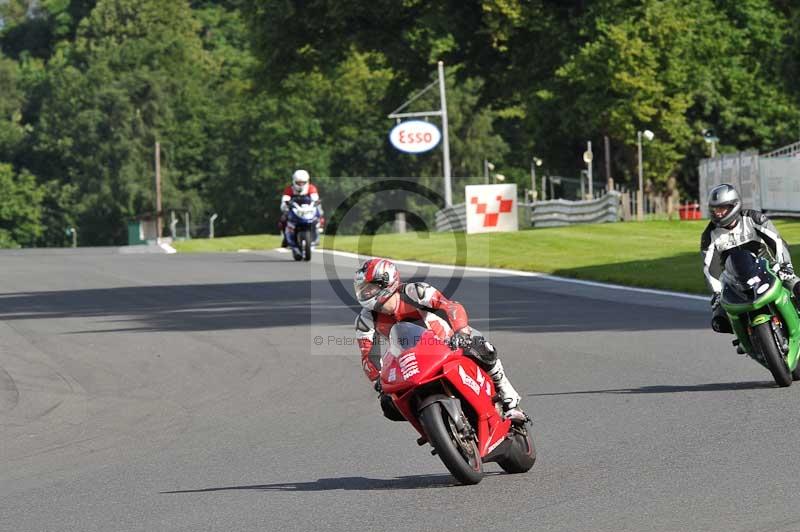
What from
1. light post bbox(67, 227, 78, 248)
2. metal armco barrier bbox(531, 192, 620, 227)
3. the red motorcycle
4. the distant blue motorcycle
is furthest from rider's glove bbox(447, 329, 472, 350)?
light post bbox(67, 227, 78, 248)

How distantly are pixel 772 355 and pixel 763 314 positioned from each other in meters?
0.36

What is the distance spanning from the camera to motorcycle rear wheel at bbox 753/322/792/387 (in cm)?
1192

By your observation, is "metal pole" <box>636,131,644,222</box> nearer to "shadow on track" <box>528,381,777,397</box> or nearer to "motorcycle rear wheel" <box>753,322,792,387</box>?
"shadow on track" <box>528,381,777,397</box>

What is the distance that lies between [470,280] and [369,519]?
18.2 meters

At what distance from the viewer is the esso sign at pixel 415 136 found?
6341 cm

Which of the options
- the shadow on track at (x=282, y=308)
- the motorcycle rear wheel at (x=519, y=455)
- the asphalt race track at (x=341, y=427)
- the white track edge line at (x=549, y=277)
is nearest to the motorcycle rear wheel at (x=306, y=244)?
the white track edge line at (x=549, y=277)

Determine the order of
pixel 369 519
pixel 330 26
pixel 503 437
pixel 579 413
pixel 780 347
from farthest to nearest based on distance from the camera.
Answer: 1. pixel 330 26
2. pixel 780 347
3. pixel 579 413
4. pixel 503 437
5. pixel 369 519

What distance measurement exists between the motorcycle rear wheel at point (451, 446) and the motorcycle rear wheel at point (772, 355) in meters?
4.07

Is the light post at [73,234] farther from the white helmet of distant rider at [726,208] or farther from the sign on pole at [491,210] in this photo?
the white helmet of distant rider at [726,208]

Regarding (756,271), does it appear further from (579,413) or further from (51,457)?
(51,457)

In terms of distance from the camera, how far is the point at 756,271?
12258 millimetres

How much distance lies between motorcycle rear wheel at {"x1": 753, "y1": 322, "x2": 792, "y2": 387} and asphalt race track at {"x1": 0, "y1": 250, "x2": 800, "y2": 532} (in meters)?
0.20

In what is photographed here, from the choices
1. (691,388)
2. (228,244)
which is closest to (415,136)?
(228,244)

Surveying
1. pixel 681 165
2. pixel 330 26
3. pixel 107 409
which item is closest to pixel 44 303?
pixel 107 409
